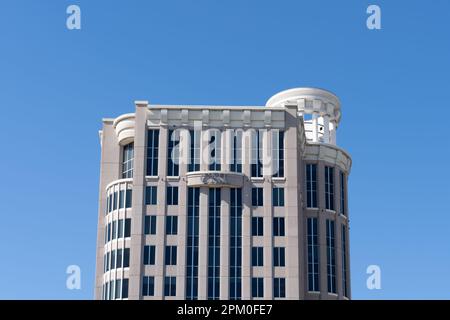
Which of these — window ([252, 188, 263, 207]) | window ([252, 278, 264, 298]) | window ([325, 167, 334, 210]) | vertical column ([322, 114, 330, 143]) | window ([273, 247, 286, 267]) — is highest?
vertical column ([322, 114, 330, 143])

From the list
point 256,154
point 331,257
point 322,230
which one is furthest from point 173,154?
point 331,257

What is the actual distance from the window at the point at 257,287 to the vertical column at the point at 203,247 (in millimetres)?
5265

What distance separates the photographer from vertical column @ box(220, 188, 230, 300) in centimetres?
9106

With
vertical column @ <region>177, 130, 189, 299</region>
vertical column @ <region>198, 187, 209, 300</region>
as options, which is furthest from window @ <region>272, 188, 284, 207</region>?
vertical column @ <region>177, 130, 189, 299</region>

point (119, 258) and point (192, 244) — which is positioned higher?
point (192, 244)

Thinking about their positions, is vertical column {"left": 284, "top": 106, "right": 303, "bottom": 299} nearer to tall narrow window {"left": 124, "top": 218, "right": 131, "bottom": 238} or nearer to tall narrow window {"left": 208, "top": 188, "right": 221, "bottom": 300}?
tall narrow window {"left": 208, "top": 188, "right": 221, "bottom": 300}

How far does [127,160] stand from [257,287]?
24.2 meters

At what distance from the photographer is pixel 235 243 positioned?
9319 centimetres

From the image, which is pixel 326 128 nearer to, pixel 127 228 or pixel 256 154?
pixel 256 154

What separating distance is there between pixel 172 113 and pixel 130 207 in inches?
478

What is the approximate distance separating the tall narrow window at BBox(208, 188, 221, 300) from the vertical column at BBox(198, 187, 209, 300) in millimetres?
382
